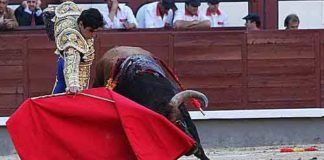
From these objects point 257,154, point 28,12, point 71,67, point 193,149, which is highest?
point 28,12

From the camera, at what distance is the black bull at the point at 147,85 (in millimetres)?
7473

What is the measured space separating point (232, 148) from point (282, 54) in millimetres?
1150

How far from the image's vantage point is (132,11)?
11.6 meters

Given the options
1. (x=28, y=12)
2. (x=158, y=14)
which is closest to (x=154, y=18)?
(x=158, y=14)

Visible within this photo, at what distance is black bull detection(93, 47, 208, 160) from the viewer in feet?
24.5

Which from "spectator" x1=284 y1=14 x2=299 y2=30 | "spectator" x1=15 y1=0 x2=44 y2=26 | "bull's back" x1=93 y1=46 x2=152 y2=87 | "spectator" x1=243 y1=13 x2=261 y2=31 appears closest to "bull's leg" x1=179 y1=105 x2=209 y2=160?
"bull's back" x1=93 y1=46 x2=152 y2=87

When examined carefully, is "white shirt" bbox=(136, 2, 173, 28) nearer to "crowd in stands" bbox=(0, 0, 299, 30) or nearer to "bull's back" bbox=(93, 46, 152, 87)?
"crowd in stands" bbox=(0, 0, 299, 30)

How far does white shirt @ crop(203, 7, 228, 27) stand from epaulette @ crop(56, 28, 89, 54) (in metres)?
4.01

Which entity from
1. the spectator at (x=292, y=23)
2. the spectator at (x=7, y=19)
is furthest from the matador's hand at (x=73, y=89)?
the spectator at (x=292, y=23)

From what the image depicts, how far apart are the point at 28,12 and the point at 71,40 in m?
3.64

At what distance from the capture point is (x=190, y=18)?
36.6 feet

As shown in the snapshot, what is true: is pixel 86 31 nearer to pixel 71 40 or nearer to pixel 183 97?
pixel 71 40

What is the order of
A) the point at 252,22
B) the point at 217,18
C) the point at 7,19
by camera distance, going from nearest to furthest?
the point at 7,19 < the point at 252,22 < the point at 217,18

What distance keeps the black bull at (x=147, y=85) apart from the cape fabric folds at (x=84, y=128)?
39 cm
